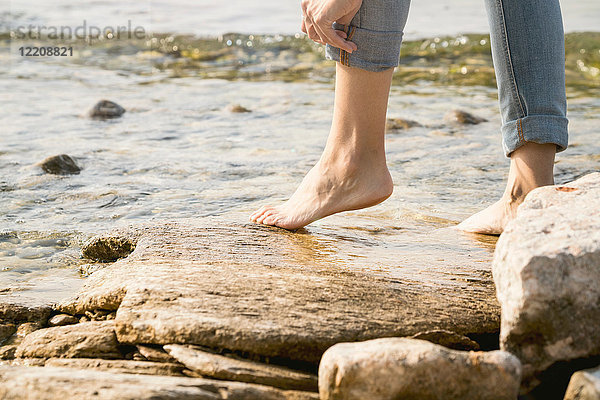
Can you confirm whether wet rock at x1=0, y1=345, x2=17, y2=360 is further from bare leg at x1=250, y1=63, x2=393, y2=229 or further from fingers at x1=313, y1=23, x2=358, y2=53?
fingers at x1=313, y1=23, x2=358, y2=53

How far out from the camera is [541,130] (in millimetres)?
2391

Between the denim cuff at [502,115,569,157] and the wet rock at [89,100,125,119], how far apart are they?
402cm

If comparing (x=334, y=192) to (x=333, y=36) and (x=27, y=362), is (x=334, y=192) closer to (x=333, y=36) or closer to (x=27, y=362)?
(x=333, y=36)

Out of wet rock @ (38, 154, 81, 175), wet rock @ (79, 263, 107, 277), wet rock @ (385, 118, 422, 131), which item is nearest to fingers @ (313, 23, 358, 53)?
wet rock @ (79, 263, 107, 277)

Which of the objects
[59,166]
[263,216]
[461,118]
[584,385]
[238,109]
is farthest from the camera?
[238,109]

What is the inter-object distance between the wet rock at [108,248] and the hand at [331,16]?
102cm

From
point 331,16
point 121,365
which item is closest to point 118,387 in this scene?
point 121,365

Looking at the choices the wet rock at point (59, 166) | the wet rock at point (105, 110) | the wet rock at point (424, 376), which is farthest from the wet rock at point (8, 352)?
the wet rock at point (105, 110)

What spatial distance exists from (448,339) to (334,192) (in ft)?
3.13

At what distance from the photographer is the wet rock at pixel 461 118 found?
543 cm

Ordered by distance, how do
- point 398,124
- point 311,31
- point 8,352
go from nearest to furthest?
1. point 8,352
2. point 311,31
3. point 398,124

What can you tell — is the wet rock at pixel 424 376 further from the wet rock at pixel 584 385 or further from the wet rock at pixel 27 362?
the wet rock at pixel 27 362

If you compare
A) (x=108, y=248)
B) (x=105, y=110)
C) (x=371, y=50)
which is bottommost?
(x=108, y=248)

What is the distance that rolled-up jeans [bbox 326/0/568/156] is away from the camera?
2365 millimetres
